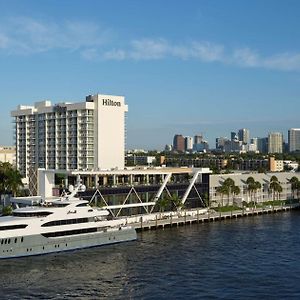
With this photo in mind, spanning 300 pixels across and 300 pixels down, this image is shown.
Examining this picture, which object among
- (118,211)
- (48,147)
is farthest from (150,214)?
(48,147)

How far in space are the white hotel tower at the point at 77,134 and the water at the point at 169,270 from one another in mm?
56622

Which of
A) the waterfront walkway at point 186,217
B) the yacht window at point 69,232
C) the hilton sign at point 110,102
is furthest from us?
the hilton sign at point 110,102

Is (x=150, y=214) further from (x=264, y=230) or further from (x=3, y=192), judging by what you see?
(x=3, y=192)

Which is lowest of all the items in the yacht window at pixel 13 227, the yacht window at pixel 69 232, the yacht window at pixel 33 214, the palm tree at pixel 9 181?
the yacht window at pixel 69 232

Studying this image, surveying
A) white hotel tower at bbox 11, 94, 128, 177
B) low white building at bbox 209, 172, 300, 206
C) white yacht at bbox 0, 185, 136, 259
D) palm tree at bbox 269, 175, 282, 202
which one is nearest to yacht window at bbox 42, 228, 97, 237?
white yacht at bbox 0, 185, 136, 259

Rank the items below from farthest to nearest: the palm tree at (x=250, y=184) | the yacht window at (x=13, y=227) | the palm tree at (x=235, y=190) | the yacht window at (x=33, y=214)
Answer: the palm tree at (x=250, y=184) < the palm tree at (x=235, y=190) < the yacht window at (x=33, y=214) < the yacht window at (x=13, y=227)

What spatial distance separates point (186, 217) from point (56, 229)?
101 feet

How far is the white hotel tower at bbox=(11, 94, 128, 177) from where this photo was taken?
127m

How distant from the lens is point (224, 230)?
78.8 metres

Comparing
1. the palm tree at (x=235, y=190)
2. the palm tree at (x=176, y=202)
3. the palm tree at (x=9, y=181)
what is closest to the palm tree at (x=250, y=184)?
the palm tree at (x=235, y=190)

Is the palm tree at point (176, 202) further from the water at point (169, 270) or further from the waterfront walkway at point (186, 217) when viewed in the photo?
the water at point (169, 270)

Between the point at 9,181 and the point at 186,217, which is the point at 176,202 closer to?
the point at 186,217

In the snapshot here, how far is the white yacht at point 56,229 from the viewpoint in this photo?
59.7 meters

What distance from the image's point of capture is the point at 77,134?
130000 millimetres
